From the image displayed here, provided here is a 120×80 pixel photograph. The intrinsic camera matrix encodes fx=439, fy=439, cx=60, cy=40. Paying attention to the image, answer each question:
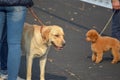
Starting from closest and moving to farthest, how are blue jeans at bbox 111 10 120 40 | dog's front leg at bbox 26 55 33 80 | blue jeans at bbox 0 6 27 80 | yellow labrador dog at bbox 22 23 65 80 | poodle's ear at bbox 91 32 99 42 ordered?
blue jeans at bbox 0 6 27 80, yellow labrador dog at bbox 22 23 65 80, dog's front leg at bbox 26 55 33 80, poodle's ear at bbox 91 32 99 42, blue jeans at bbox 111 10 120 40

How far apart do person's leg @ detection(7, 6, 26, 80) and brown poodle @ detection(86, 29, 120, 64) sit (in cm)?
240

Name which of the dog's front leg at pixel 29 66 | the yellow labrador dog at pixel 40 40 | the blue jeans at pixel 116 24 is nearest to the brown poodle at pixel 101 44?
the blue jeans at pixel 116 24

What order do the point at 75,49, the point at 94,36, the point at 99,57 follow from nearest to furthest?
the point at 94,36 < the point at 99,57 < the point at 75,49

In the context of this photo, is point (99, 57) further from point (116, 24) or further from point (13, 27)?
point (13, 27)

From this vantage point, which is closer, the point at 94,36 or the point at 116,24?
the point at 94,36

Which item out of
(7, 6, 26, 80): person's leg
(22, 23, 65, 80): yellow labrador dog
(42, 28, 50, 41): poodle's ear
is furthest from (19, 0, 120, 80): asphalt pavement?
(7, 6, 26, 80): person's leg

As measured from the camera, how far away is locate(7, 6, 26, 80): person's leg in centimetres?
570

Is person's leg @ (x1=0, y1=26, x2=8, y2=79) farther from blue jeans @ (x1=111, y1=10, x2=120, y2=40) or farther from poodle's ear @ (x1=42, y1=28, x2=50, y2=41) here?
blue jeans @ (x1=111, y1=10, x2=120, y2=40)

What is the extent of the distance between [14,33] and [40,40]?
0.73 metres

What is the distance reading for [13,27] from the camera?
18.9ft

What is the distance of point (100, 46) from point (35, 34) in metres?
1.91

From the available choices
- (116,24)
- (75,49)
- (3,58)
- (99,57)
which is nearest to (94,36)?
(99,57)

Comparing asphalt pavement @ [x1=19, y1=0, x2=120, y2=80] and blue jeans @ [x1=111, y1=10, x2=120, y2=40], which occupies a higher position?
blue jeans @ [x1=111, y1=10, x2=120, y2=40]

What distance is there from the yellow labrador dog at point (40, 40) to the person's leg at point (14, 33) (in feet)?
1.89
